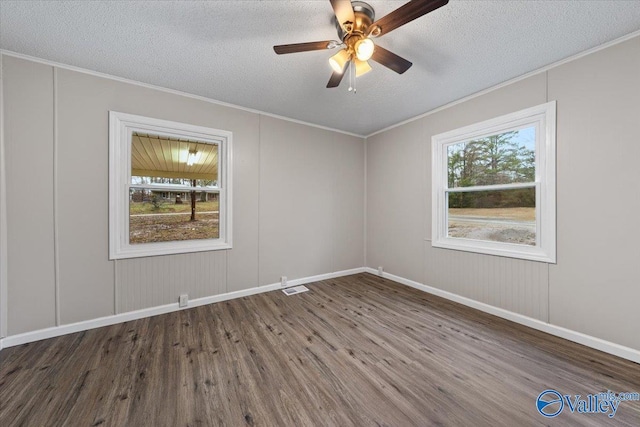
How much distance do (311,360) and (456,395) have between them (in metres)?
1.04

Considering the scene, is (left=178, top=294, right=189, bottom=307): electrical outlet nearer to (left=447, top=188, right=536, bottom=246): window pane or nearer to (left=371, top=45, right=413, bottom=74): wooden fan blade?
(left=371, top=45, right=413, bottom=74): wooden fan blade

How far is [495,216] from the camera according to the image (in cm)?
286

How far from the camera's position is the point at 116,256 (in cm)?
254

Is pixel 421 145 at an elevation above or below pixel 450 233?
above

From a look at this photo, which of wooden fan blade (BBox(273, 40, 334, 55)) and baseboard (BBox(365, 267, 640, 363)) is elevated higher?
wooden fan blade (BBox(273, 40, 334, 55))

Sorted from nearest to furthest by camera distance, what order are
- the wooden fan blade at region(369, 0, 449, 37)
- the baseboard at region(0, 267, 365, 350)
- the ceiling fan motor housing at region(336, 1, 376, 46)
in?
1. the wooden fan blade at region(369, 0, 449, 37)
2. the ceiling fan motor housing at region(336, 1, 376, 46)
3. the baseboard at region(0, 267, 365, 350)

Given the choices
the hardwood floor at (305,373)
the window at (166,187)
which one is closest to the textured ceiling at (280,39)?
the window at (166,187)

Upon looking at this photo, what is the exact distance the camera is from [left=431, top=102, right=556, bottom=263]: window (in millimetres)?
2393

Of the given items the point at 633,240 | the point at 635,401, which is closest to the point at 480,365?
the point at 635,401

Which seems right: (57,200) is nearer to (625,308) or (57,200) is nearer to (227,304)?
(227,304)

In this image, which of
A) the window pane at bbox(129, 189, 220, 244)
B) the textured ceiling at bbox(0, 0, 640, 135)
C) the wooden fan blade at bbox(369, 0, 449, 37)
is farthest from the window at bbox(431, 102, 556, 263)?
the window pane at bbox(129, 189, 220, 244)

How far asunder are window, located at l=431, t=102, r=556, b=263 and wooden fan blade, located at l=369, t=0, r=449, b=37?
1901 millimetres

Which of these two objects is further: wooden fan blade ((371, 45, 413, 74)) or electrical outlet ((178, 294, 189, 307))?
electrical outlet ((178, 294, 189, 307))

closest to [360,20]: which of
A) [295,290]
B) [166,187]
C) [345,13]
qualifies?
[345,13]
